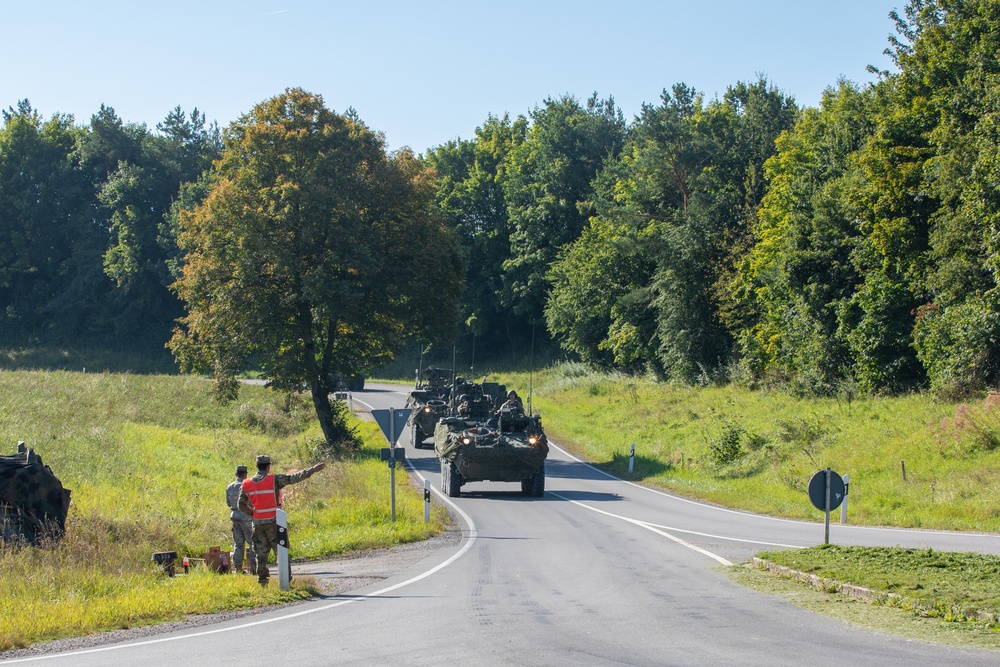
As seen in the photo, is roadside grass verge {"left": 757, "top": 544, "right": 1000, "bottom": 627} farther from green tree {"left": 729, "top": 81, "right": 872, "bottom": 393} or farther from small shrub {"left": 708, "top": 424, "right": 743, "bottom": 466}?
Result: green tree {"left": 729, "top": 81, "right": 872, "bottom": 393}

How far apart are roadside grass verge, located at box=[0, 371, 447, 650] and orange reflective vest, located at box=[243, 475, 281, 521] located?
2.87 ft

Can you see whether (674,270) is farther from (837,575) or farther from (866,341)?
(837,575)

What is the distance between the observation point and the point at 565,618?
1007 cm

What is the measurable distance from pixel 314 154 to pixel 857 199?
1860 centimetres

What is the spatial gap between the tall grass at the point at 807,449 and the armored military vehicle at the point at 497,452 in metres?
5.07

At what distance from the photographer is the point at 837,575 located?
11820 millimetres

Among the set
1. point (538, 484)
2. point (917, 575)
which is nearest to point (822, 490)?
point (917, 575)

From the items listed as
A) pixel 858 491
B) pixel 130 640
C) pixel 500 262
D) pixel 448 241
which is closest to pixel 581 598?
pixel 130 640

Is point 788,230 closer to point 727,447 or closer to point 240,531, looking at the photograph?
point 727,447

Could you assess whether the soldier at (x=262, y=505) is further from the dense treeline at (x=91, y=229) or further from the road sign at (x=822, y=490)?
the dense treeline at (x=91, y=229)

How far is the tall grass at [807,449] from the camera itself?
21389 millimetres

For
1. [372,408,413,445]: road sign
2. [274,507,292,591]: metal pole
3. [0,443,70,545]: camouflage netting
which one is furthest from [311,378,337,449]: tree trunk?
[274,507,292,591]: metal pole

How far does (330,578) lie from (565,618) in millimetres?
4598

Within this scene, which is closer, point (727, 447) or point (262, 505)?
point (262, 505)
